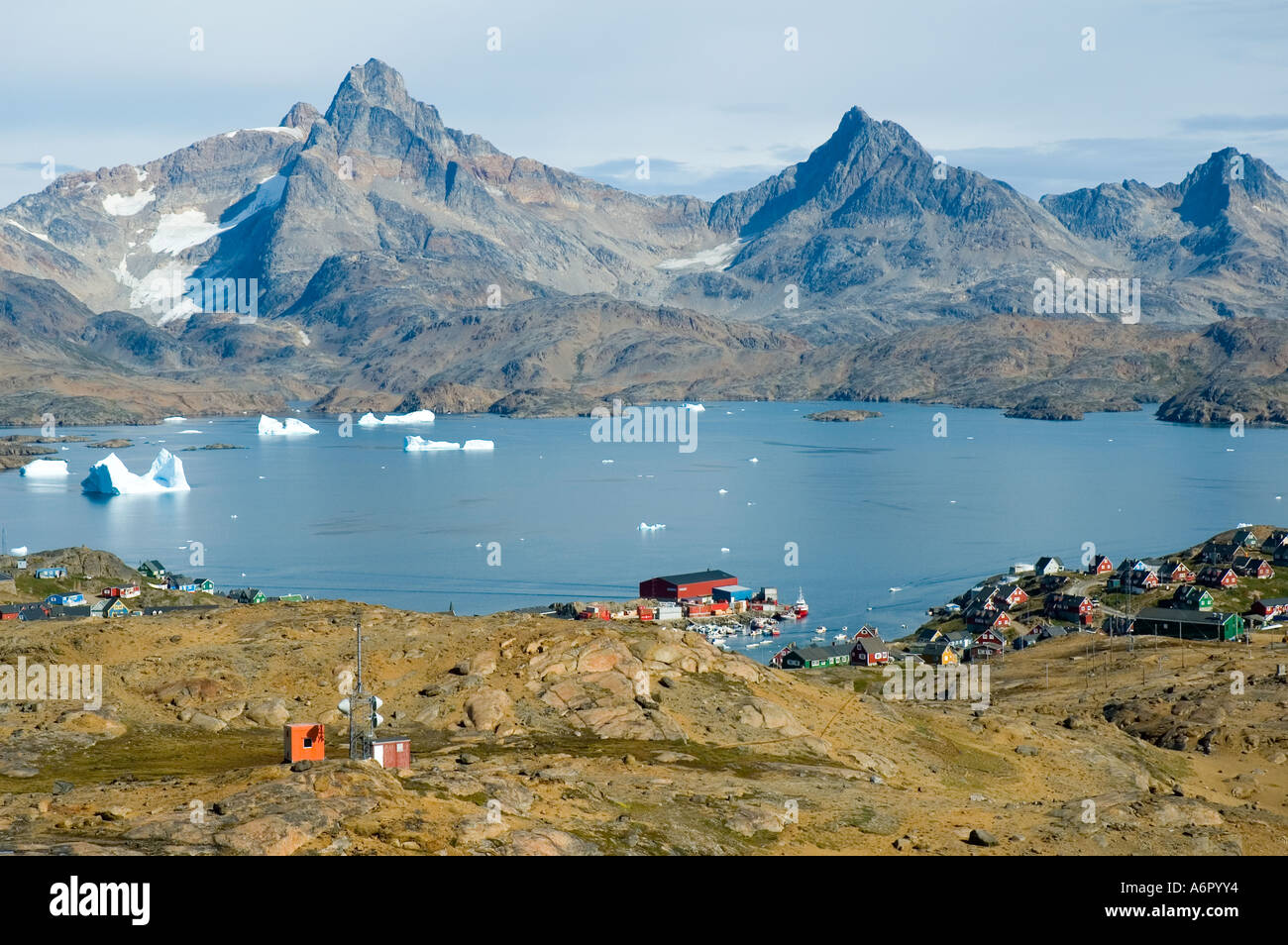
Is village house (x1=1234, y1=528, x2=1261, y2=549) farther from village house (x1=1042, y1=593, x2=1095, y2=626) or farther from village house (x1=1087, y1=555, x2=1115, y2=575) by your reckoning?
village house (x1=1042, y1=593, x2=1095, y2=626)

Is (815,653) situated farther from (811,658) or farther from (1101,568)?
(1101,568)

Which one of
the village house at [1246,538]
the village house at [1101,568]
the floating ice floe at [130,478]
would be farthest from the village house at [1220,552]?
the floating ice floe at [130,478]

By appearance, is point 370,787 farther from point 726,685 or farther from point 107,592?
point 107,592

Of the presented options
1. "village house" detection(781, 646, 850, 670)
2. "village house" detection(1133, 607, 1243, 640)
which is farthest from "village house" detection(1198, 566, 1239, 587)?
"village house" detection(781, 646, 850, 670)

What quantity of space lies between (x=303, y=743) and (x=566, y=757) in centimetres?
688

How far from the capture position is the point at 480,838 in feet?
81.4

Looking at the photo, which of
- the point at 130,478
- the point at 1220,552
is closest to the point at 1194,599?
the point at 1220,552

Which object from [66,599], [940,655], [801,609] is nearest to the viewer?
[940,655]

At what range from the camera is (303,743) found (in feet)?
97.0

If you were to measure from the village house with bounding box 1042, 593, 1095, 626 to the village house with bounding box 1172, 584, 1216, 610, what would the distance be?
6.02 metres

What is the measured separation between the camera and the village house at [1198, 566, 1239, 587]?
313 ft

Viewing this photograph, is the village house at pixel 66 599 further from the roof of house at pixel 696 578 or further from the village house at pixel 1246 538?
the village house at pixel 1246 538
